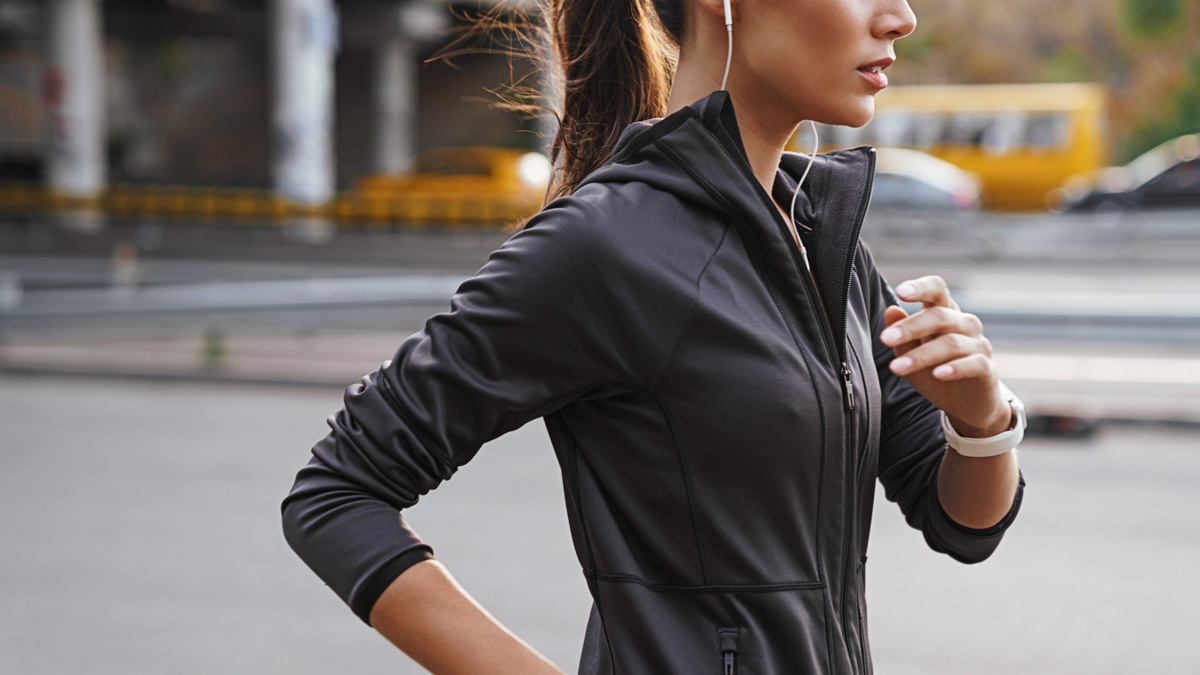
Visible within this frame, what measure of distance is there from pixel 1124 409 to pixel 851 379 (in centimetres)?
863

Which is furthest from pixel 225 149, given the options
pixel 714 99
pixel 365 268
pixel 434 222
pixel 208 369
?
pixel 714 99

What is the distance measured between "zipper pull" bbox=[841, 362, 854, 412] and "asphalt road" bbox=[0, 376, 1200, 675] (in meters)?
3.53

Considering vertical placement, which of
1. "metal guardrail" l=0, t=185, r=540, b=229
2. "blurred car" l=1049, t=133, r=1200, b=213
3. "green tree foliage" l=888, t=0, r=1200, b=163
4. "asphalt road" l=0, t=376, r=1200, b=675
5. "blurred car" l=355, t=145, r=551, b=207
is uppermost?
"green tree foliage" l=888, t=0, r=1200, b=163

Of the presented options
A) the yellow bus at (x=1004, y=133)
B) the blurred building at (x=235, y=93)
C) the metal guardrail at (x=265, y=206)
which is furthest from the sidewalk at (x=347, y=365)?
the yellow bus at (x=1004, y=133)

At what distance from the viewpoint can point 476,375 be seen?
1252 mm

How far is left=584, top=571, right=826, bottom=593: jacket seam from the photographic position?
1.29 metres

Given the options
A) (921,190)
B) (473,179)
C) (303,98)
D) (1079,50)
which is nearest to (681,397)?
(921,190)

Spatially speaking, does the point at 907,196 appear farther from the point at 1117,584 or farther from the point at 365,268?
the point at 1117,584

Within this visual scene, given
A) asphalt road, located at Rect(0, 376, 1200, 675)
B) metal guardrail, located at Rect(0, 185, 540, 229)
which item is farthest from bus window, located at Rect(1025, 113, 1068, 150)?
asphalt road, located at Rect(0, 376, 1200, 675)

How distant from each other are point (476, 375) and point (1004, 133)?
1126 inches

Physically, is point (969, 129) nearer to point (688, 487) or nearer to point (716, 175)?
point (716, 175)

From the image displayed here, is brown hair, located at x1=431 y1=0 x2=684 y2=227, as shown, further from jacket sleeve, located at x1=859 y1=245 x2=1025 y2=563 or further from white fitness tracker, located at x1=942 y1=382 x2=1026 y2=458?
white fitness tracker, located at x1=942 y1=382 x2=1026 y2=458

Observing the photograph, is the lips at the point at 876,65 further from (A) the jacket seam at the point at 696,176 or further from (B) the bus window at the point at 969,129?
(B) the bus window at the point at 969,129

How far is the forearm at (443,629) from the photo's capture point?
1.24 metres
